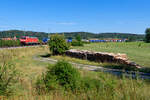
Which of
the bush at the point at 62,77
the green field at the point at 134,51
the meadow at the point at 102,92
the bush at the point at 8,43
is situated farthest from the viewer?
the bush at the point at 8,43

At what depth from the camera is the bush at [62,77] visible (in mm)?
6911

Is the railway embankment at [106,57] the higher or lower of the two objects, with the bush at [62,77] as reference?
lower

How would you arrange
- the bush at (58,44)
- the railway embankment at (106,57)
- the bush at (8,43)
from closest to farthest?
the railway embankment at (106,57) < the bush at (58,44) < the bush at (8,43)

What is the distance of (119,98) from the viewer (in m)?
3.04

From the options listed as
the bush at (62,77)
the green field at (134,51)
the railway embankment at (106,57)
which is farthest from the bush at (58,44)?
the bush at (62,77)

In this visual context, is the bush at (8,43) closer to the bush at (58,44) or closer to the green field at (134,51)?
the green field at (134,51)

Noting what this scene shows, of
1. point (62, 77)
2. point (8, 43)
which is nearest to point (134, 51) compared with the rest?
point (62, 77)

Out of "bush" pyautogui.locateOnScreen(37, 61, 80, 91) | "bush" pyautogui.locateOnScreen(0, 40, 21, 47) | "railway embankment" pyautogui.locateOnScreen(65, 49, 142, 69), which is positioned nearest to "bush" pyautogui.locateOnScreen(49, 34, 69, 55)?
"railway embankment" pyautogui.locateOnScreen(65, 49, 142, 69)

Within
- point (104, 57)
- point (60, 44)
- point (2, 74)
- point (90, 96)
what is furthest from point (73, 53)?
point (90, 96)

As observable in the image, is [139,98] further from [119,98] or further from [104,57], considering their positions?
[104,57]

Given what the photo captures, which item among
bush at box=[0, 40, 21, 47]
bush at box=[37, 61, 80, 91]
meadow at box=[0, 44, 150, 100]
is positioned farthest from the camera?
bush at box=[0, 40, 21, 47]

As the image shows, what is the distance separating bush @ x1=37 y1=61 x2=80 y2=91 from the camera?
691 cm

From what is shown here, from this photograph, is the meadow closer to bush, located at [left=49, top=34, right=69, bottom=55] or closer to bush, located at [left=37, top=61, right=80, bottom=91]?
bush, located at [left=37, top=61, right=80, bottom=91]

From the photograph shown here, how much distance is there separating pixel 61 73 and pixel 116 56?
12.0 metres
